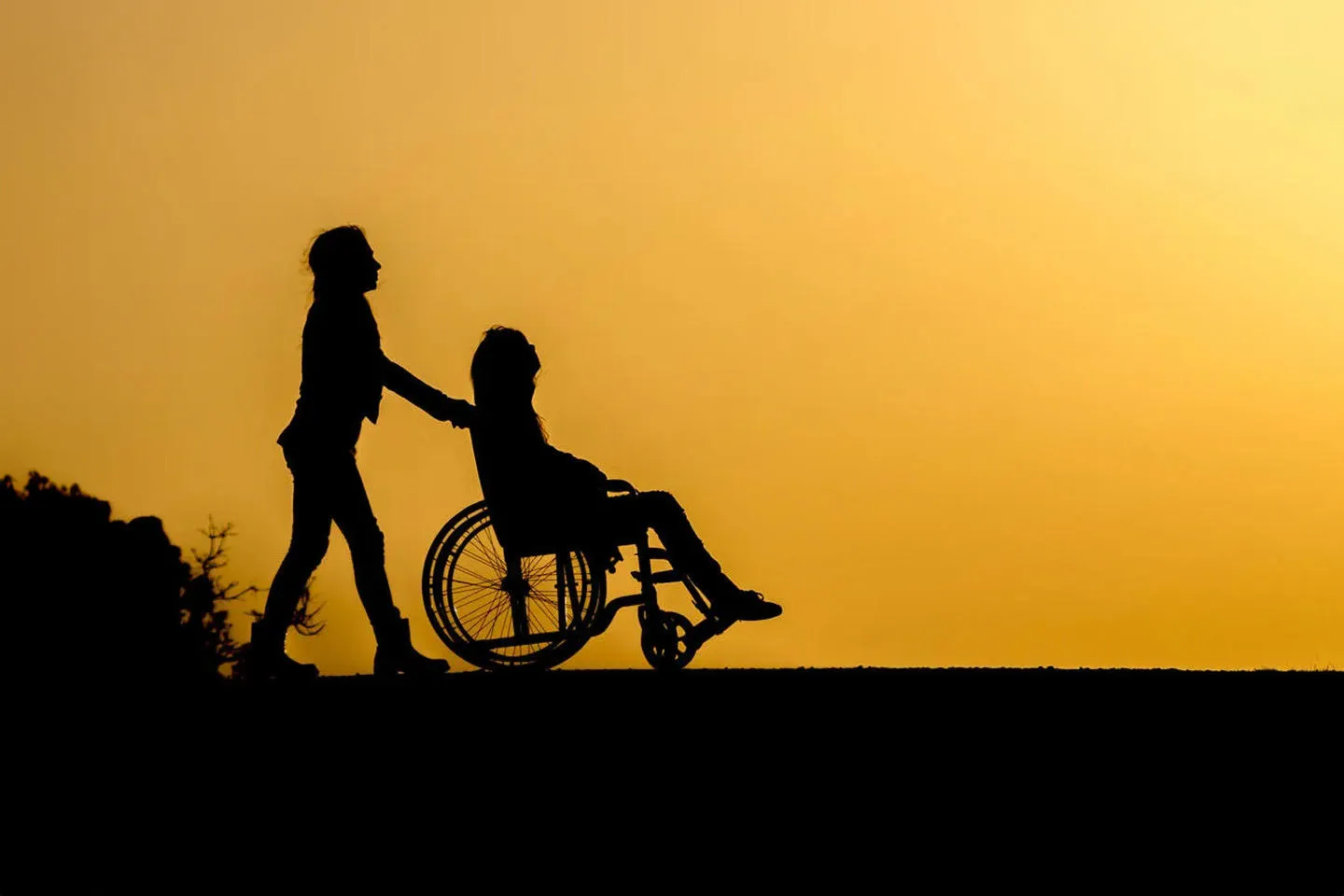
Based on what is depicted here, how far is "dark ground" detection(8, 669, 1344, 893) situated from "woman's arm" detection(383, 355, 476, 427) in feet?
4.36

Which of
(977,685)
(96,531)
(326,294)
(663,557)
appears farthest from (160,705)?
(96,531)

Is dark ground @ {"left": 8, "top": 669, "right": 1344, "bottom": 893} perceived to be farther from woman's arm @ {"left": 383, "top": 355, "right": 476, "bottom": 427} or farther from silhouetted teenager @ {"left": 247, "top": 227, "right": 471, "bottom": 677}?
woman's arm @ {"left": 383, "top": 355, "right": 476, "bottom": 427}

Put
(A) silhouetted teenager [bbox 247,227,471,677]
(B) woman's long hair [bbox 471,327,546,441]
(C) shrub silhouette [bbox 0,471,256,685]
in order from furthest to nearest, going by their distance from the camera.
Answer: (C) shrub silhouette [bbox 0,471,256,685] → (B) woman's long hair [bbox 471,327,546,441] → (A) silhouetted teenager [bbox 247,227,471,677]

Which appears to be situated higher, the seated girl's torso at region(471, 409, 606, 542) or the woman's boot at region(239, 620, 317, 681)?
the seated girl's torso at region(471, 409, 606, 542)

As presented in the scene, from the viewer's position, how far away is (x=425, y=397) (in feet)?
30.5

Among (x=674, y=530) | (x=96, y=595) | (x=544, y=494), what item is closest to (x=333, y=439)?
(x=544, y=494)

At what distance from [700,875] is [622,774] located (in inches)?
40.4

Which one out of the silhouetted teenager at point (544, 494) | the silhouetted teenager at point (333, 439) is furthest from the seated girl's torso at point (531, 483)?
the silhouetted teenager at point (333, 439)

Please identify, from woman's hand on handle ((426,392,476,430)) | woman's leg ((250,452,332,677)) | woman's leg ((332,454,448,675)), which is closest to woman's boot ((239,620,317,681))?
woman's leg ((250,452,332,677))

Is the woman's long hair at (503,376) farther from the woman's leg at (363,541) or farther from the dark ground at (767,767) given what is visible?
the dark ground at (767,767)

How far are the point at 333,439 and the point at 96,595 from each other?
16413mm

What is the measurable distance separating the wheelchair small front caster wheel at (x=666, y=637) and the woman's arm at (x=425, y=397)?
1354 mm

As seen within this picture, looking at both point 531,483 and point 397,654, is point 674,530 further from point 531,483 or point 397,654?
point 397,654

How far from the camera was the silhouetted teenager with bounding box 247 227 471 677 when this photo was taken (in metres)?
8.88
